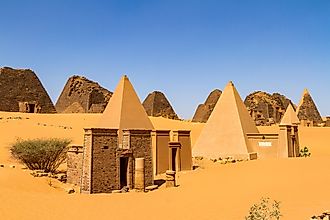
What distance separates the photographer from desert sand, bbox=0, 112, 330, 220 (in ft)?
40.3

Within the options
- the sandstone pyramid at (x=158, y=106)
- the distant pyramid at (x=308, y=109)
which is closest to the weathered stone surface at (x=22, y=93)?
the sandstone pyramid at (x=158, y=106)

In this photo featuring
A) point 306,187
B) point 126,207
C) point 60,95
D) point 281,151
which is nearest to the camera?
point 126,207

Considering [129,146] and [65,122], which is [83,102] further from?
[129,146]

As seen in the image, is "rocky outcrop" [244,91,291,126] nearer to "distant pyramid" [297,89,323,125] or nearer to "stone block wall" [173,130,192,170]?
"distant pyramid" [297,89,323,125]

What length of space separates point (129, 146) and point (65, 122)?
96.0 ft

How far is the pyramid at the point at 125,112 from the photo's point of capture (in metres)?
21.4

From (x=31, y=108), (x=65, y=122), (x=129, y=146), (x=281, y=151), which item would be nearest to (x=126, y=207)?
(x=129, y=146)

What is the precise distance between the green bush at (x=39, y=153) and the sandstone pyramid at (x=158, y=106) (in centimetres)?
3234

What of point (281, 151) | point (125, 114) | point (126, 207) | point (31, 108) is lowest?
point (126, 207)

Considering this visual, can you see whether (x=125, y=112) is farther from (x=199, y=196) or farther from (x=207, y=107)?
(x=207, y=107)

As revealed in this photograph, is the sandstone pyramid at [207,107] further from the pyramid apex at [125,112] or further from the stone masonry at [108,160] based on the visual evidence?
the stone masonry at [108,160]

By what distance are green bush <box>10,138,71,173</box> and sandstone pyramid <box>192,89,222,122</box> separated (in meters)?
36.4

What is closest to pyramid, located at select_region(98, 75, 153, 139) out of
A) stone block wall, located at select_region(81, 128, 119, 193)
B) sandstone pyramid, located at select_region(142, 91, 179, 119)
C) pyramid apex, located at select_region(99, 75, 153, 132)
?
pyramid apex, located at select_region(99, 75, 153, 132)

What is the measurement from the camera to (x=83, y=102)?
5772 cm
